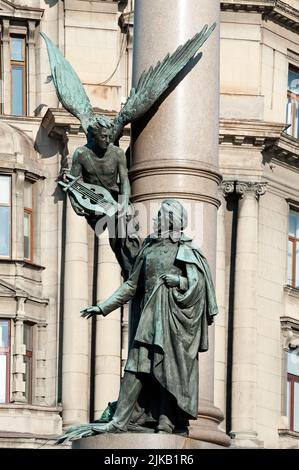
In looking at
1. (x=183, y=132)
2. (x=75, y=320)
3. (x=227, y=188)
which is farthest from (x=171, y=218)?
(x=227, y=188)

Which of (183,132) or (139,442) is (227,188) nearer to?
(183,132)

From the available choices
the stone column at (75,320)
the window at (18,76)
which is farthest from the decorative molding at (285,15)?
the stone column at (75,320)

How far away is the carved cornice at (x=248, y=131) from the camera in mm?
58250

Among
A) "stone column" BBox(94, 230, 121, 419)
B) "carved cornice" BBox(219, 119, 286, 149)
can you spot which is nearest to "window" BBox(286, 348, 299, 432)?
"stone column" BBox(94, 230, 121, 419)

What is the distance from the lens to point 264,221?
6022 centimetres

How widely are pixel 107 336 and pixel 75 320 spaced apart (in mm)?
984

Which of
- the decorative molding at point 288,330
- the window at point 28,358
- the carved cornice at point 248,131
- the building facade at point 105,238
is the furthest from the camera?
the decorative molding at point 288,330

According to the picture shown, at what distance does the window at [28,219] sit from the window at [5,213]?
672 millimetres

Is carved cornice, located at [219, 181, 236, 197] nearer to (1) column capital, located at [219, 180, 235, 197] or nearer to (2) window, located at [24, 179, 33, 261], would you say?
(1) column capital, located at [219, 180, 235, 197]

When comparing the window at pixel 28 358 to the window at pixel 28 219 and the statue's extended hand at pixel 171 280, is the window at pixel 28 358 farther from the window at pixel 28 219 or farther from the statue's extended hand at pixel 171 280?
the statue's extended hand at pixel 171 280

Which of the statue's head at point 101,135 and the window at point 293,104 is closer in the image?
the statue's head at point 101,135

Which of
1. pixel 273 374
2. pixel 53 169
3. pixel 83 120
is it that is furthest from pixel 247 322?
pixel 83 120

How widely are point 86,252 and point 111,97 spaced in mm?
4196
